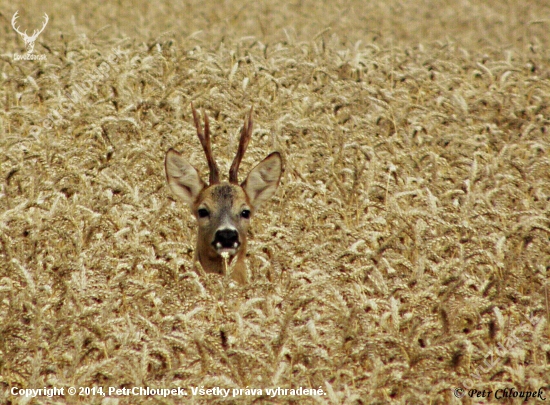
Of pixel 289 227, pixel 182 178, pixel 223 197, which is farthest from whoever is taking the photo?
→ pixel 289 227

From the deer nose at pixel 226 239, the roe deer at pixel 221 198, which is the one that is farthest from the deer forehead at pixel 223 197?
the deer nose at pixel 226 239

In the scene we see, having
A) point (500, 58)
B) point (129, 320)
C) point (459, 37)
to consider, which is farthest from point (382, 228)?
point (459, 37)

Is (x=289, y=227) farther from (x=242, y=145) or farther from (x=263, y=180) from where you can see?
(x=242, y=145)

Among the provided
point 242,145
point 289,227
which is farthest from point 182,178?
point 289,227

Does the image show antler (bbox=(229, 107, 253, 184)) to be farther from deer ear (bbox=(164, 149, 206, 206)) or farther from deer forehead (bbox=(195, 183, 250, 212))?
deer ear (bbox=(164, 149, 206, 206))

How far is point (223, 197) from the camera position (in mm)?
8148

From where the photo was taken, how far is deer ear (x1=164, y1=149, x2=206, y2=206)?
8.26 meters

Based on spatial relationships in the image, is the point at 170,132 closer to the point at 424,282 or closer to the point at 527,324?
the point at 424,282

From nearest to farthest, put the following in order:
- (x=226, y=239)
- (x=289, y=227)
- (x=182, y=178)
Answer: (x=226, y=239) < (x=182, y=178) < (x=289, y=227)

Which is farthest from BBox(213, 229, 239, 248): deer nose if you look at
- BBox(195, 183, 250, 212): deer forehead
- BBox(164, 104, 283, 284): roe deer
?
BBox(195, 183, 250, 212): deer forehead

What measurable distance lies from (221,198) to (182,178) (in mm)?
471

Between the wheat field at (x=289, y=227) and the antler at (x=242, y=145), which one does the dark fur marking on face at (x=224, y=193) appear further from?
the wheat field at (x=289, y=227)

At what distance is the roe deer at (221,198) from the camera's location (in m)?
7.93

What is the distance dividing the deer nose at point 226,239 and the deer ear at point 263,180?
29.1 inches
